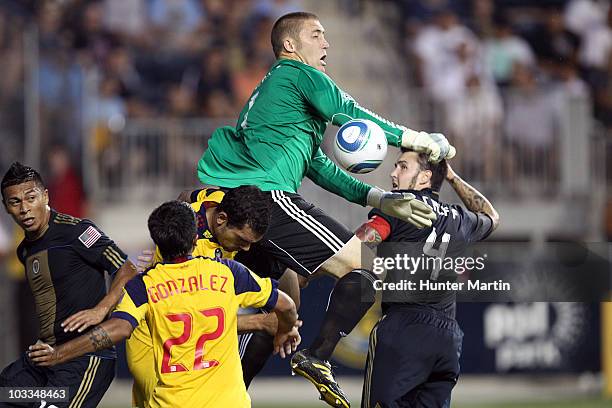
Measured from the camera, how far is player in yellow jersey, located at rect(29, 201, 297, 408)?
240 inches

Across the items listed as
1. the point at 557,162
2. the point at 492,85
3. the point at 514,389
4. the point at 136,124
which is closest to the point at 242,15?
the point at 136,124

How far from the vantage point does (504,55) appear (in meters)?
16.2

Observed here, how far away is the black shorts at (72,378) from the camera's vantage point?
743 cm

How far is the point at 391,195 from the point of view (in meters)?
7.44

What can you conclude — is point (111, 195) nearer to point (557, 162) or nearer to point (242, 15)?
point (242, 15)

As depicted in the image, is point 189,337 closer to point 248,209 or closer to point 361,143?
point 248,209

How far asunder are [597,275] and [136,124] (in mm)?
6294

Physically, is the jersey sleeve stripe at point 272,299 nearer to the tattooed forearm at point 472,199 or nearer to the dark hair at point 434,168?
the dark hair at point 434,168

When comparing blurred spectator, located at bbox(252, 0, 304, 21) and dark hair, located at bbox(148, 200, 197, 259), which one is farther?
blurred spectator, located at bbox(252, 0, 304, 21)

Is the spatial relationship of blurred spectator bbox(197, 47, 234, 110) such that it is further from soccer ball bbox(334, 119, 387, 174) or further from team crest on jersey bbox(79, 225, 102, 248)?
soccer ball bbox(334, 119, 387, 174)

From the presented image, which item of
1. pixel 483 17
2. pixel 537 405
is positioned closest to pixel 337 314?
pixel 537 405

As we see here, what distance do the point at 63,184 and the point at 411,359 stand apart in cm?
740

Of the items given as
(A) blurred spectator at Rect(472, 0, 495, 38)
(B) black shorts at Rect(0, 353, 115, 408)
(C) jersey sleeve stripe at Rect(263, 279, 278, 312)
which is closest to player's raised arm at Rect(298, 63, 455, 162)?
(C) jersey sleeve stripe at Rect(263, 279, 278, 312)

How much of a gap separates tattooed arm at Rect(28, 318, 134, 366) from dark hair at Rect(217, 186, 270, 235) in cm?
95
